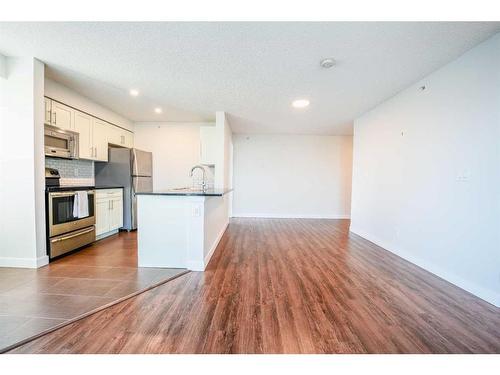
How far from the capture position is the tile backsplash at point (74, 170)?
3.66 metres

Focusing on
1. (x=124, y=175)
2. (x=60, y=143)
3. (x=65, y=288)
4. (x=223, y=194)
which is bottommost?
(x=65, y=288)

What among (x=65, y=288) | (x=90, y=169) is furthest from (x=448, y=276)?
(x=90, y=169)

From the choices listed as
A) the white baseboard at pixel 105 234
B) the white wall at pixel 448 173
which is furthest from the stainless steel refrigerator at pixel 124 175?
the white wall at pixel 448 173

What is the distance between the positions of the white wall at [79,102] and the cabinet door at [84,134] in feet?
0.45

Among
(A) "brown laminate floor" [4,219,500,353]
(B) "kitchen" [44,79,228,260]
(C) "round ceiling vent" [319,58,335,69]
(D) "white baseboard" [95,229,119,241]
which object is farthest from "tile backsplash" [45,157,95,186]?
(C) "round ceiling vent" [319,58,335,69]

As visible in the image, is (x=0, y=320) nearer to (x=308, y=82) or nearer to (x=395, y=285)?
(x=395, y=285)

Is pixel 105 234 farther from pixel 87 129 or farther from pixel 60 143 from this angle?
pixel 87 129

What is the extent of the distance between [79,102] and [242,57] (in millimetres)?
3004

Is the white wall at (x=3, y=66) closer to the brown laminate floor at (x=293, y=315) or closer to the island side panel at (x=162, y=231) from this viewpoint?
the island side panel at (x=162, y=231)

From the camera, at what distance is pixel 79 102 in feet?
12.0

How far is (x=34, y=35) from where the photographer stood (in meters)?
2.12

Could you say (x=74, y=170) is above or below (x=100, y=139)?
below
